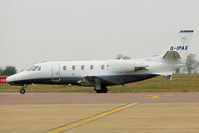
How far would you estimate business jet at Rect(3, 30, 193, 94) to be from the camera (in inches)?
1266

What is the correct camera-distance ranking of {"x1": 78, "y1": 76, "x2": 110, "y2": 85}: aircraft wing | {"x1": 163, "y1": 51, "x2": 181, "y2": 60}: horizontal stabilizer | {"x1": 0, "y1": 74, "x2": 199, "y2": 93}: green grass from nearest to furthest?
{"x1": 163, "y1": 51, "x2": 181, "y2": 60}: horizontal stabilizer → {"x1": 78, "y1": 76, "x2": 110, "y2": 85}: aircraft wing → {"x1": 0, "y1": 74, "x2": 199, "y2": 93}: green grass

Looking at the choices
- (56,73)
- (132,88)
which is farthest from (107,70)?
(132,88)

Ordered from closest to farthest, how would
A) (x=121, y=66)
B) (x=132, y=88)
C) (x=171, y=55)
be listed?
(x=171, y=55)
(x=121, y=66)
(x=132, y=88)

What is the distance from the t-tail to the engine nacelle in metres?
2.72

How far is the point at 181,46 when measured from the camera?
106ft

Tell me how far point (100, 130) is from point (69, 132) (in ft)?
2.45

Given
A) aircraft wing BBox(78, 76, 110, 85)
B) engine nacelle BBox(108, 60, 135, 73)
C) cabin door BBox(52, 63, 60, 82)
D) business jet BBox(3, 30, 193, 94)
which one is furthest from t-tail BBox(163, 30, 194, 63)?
cabin door BBox(52, 63, 60, 82)

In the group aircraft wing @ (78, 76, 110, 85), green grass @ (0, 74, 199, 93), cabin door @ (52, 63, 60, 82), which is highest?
cabin door @ (52, 63, 60, 82)

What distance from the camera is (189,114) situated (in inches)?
527

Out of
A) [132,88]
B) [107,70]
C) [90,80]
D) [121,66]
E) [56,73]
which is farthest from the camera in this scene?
[132,88]

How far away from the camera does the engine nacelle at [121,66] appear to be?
32.2 m

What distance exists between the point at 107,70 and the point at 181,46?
6.07 m

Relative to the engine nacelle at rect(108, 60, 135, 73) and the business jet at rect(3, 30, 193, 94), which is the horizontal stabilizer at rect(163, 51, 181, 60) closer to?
the business jet at rect(3, 30, 193, 94)

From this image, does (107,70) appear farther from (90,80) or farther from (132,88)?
(132,88)
